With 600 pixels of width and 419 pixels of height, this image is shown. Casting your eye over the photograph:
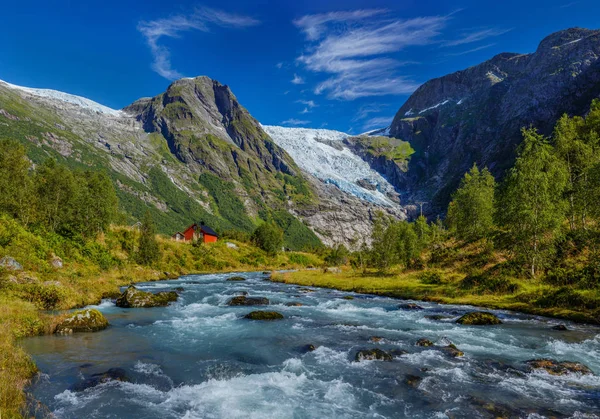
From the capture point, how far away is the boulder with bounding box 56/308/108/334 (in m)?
23.2

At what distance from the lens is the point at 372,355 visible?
19.8m

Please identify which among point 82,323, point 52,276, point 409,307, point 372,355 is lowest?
point 409,307

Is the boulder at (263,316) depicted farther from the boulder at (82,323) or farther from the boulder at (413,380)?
the boulder at (413,380)

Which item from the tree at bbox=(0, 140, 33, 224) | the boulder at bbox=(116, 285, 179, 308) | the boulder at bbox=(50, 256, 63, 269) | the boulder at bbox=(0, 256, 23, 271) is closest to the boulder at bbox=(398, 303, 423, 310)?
the boulder at bbox=(116, 285, 179, 308)

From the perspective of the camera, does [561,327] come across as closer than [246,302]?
Yes

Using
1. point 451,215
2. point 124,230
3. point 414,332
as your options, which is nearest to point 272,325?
point 414,332

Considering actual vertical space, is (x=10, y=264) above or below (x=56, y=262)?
above

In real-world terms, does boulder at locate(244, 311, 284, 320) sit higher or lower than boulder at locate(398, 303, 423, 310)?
higher

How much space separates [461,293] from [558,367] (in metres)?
26.4

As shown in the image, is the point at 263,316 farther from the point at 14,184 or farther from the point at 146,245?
the point at 146,245

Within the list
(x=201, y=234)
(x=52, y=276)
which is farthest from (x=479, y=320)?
(x=201, y=234)

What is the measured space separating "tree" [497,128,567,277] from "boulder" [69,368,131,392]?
137 feet

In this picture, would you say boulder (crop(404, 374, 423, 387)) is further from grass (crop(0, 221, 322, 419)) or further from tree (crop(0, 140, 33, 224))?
tree (crop(0, 140, 33, 224))

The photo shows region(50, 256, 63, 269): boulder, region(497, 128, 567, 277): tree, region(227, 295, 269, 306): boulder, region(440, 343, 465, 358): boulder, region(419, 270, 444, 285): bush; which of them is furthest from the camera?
region(419, 270, 444, 285): bush
